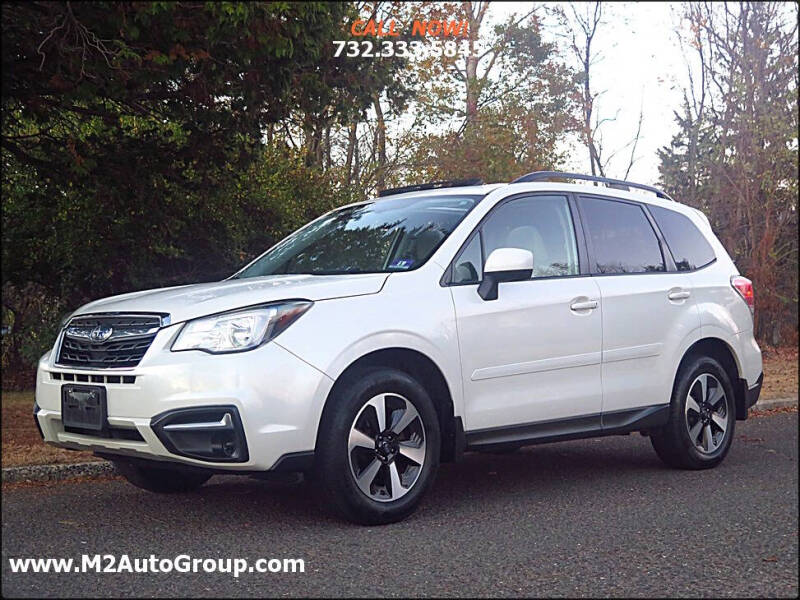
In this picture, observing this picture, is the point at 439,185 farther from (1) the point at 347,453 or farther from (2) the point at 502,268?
(1) the point at 347,453

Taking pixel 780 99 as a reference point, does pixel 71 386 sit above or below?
below

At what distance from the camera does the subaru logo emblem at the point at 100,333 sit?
539 centimetres

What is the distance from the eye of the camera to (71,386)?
5473mm

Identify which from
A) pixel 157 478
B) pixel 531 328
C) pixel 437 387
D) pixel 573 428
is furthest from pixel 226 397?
pixel 573 428

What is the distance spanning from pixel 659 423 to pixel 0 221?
825 cm

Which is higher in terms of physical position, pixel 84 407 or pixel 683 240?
pixel 683 240

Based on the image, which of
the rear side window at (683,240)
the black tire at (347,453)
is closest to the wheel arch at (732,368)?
the rear side window at (683,240)

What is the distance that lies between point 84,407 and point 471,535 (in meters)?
2.15

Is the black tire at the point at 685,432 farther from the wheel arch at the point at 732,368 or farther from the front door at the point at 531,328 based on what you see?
the front door at the point at 531,328

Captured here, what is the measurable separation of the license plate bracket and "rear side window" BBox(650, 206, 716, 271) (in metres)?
4.39

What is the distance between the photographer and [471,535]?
543 centimetres

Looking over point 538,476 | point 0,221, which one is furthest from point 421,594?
point 0,221

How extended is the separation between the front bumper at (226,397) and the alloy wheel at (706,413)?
10.8 ft

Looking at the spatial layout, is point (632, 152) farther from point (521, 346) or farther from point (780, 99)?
point (521, 346)
